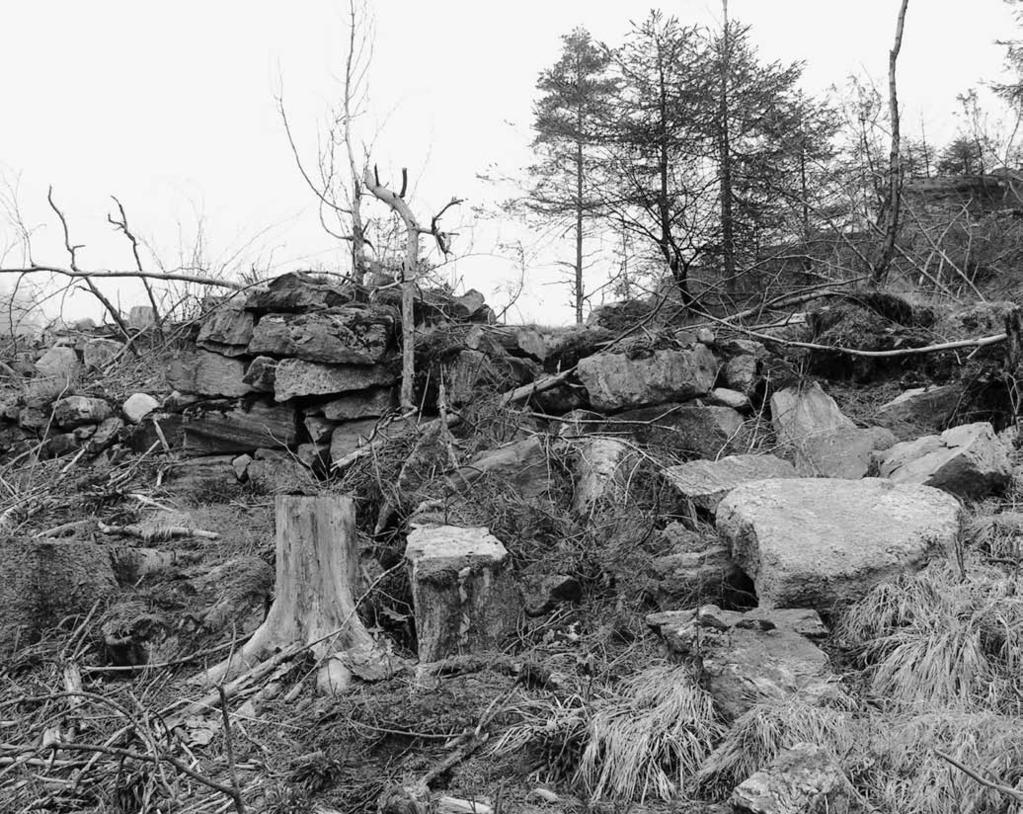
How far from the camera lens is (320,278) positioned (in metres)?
7.79

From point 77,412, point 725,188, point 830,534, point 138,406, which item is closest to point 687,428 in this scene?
point 830,534

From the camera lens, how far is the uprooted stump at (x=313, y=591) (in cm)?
443

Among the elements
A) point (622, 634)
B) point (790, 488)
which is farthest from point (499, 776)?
point (790, 488)

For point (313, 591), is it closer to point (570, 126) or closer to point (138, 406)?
point (138, 406)

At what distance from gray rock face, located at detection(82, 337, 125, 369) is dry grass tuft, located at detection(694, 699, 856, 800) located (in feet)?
25.7

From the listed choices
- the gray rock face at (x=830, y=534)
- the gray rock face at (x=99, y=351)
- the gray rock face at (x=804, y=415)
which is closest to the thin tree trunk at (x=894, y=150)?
the gray rock face at (x=804, y=415)

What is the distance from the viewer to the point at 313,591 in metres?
4.68

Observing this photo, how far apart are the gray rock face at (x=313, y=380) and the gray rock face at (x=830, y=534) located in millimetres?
3462

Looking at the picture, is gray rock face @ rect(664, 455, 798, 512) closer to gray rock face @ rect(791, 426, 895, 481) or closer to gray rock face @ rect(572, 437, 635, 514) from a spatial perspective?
gray rock face @ rect(791, 426, 895, 481)

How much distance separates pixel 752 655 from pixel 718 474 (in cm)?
216

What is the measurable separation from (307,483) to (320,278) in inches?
85.9

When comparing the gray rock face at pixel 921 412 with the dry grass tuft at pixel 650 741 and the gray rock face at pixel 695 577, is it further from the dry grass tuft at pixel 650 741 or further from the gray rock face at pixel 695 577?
the dry grass tuft at pixel 650 741

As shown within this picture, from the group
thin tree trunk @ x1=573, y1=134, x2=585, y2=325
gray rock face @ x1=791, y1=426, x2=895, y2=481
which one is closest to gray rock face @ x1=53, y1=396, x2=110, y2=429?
gray rock face @ x1=791, y1=426, x2=895, y2=481

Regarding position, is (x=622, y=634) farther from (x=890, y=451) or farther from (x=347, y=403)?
(x=347, y=403)
